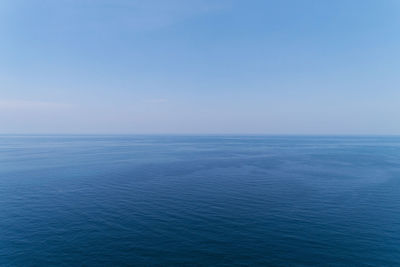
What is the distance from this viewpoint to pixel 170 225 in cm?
3844

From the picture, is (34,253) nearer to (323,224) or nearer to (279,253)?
(279,253)

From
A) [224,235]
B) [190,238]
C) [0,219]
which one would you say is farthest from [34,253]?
[224,235]

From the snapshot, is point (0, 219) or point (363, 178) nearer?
point (0, 219)

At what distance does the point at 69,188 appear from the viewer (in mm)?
60219

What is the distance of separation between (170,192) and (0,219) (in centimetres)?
3479

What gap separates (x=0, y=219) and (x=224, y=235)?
42.7 m

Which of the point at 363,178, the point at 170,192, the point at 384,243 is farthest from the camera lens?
the point at 363,178

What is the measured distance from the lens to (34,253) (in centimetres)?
3033

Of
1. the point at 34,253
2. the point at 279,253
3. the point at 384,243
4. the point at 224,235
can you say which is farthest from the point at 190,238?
the point at 384,243

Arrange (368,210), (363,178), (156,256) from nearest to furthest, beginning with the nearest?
(156,256)
(368,210)
(363,178)

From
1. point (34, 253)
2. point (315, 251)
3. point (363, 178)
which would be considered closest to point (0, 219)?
point (34, 253)

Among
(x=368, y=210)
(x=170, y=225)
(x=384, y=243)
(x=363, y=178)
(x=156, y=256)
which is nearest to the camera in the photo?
(x=156, y=256)

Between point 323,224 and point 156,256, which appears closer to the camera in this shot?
point 156,256

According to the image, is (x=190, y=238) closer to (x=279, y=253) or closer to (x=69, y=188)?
(x=279, y=253)
